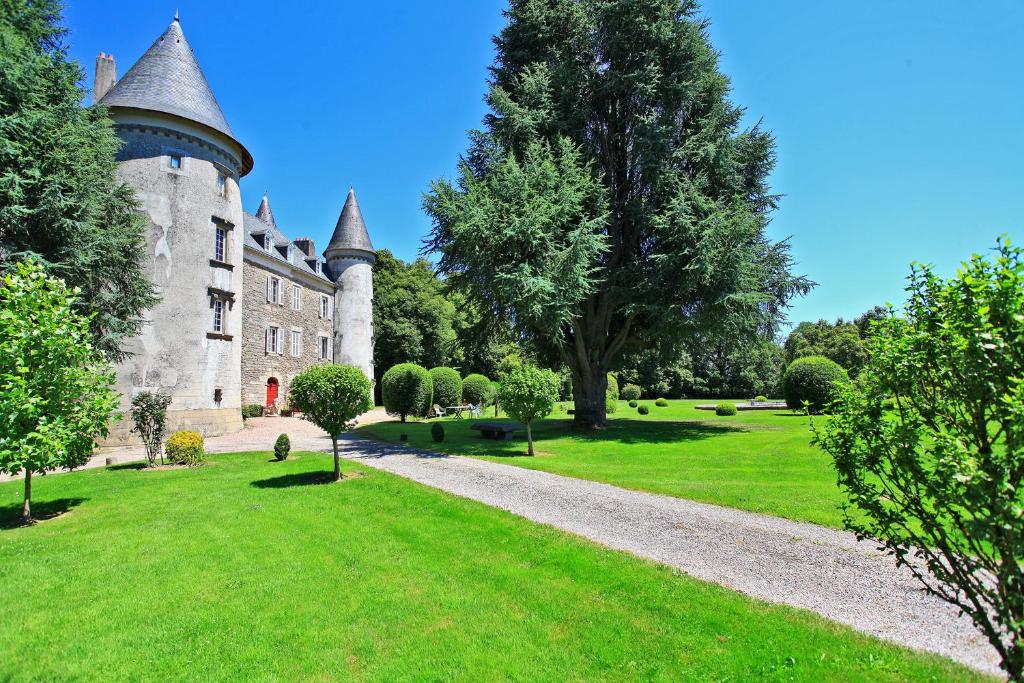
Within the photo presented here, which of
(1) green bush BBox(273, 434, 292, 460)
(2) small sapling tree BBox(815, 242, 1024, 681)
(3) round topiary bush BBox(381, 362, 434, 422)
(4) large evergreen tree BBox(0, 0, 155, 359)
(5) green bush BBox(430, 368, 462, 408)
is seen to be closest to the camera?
(2) small sapling tree BBox(815, 242, 1024, 681)

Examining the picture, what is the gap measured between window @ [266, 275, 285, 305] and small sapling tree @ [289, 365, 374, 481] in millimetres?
21923

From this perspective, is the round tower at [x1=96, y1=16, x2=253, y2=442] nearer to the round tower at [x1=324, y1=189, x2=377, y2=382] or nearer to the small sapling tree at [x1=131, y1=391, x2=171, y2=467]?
the small sapling tree at [x1=131, y1=391, x2=171, y2=467]

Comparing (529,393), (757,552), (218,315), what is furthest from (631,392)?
(757,552)

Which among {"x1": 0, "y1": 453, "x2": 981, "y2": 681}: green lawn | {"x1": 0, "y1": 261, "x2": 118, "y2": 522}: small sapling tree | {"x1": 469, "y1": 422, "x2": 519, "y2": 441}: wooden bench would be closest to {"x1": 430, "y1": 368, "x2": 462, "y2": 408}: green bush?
{"x1": 469, "y1": 422, "x2": 519, "y2": 441}: wooden bench

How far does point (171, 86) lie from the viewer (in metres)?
20.2

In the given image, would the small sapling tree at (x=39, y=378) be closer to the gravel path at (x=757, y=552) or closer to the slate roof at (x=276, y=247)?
the gravel path at (x=757, y=552)

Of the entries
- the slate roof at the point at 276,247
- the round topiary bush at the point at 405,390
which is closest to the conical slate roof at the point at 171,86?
the slate roof at the point at 276,247

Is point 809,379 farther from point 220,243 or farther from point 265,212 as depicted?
point 265,212

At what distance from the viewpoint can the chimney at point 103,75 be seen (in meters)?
21.8

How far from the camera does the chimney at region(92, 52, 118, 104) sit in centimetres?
2175

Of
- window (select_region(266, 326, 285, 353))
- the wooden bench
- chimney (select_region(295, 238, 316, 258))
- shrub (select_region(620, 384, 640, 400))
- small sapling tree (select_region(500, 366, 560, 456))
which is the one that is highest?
chimney (select_region(295, 238, 316, 258))

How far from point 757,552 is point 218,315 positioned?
22.8 m

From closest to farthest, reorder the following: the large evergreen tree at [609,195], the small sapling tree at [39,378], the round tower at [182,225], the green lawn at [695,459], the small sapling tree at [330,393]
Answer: the small sapling tree at [39,378], the green lawn at [695,459], the small sapling tree at [330,393], the large evergreen tree at [609,195], the round tower at [182,225]

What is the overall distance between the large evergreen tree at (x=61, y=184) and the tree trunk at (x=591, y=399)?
16.4 meters
